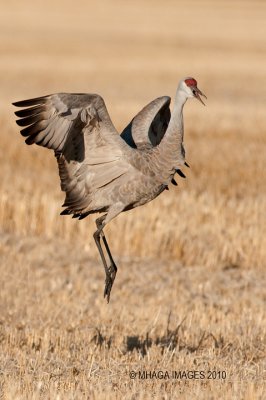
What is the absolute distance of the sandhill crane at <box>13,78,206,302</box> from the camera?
6285 millimetres

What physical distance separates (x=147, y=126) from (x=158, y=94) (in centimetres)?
1945

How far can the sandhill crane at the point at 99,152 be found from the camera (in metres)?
6.29

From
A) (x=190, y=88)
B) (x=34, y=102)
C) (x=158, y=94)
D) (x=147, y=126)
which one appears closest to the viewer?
(x=34, y=102)

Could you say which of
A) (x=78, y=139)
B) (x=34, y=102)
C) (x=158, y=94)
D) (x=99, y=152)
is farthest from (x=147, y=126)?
(x=158, y=94)

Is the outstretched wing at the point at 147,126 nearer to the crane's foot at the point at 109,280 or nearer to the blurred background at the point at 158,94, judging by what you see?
the crane's foot at the point at 109,280

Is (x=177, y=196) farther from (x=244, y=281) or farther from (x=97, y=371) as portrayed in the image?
(x=97, y=371)

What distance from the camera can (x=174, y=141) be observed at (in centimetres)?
634

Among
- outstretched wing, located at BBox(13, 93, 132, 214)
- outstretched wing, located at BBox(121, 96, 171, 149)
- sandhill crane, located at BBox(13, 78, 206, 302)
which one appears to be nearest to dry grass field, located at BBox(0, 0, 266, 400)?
sandhill crane, located at BBox(13, 78, 206, 302)

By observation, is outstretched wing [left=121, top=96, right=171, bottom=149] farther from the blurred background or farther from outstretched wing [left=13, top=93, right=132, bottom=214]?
the blurred background

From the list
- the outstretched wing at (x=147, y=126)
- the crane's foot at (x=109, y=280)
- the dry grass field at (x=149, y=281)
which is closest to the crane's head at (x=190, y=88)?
the outstretched wing at (x=147, y=126)

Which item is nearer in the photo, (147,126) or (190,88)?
(190,88)

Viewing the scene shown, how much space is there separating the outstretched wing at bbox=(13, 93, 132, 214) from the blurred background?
3.38 meters

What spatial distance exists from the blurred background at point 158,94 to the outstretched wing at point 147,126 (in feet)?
8.56

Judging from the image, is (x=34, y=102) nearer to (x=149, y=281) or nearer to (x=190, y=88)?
(x=190, y=88)
